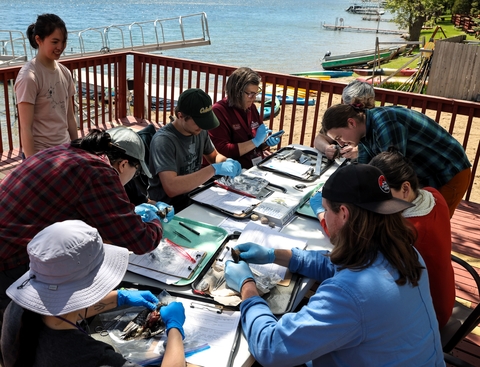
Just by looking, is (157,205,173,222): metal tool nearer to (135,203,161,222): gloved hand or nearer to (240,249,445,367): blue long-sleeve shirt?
(135,203,161,222): gloved hand

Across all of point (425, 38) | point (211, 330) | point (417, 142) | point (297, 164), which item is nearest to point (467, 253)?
point (417, 142)

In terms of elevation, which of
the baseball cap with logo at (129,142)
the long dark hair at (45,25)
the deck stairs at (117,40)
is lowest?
the deck stairs at (117,40)

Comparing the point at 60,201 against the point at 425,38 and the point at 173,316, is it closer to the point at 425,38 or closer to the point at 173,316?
the point at 173,316

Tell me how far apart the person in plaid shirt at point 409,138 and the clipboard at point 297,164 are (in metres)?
0.45

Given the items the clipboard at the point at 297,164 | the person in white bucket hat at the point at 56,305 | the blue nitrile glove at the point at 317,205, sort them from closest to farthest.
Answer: the person in white bucket hat at the point at 56,305 → the blue nitrile glove at the point at 317,205 → the clipboard at the point at 297,164

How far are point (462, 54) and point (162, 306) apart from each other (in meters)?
13.1

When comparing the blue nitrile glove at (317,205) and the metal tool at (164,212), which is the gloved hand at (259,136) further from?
the metal tool at (164,212)

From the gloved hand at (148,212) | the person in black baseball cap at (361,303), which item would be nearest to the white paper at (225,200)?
the gloved hand at (148,212)

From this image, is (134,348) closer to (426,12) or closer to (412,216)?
(412,216)

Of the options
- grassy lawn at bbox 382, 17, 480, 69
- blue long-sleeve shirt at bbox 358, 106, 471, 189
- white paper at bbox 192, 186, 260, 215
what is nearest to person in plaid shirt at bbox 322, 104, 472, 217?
blue long-sleeve shirt at bbox 358, 106, 471, 189

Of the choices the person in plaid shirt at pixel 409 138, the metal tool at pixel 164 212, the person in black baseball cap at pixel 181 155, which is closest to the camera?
the metal tool at pixel 164 212

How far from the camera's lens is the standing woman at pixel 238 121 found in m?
3.94

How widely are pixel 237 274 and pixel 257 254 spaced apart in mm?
181

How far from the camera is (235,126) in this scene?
13.2 feet
